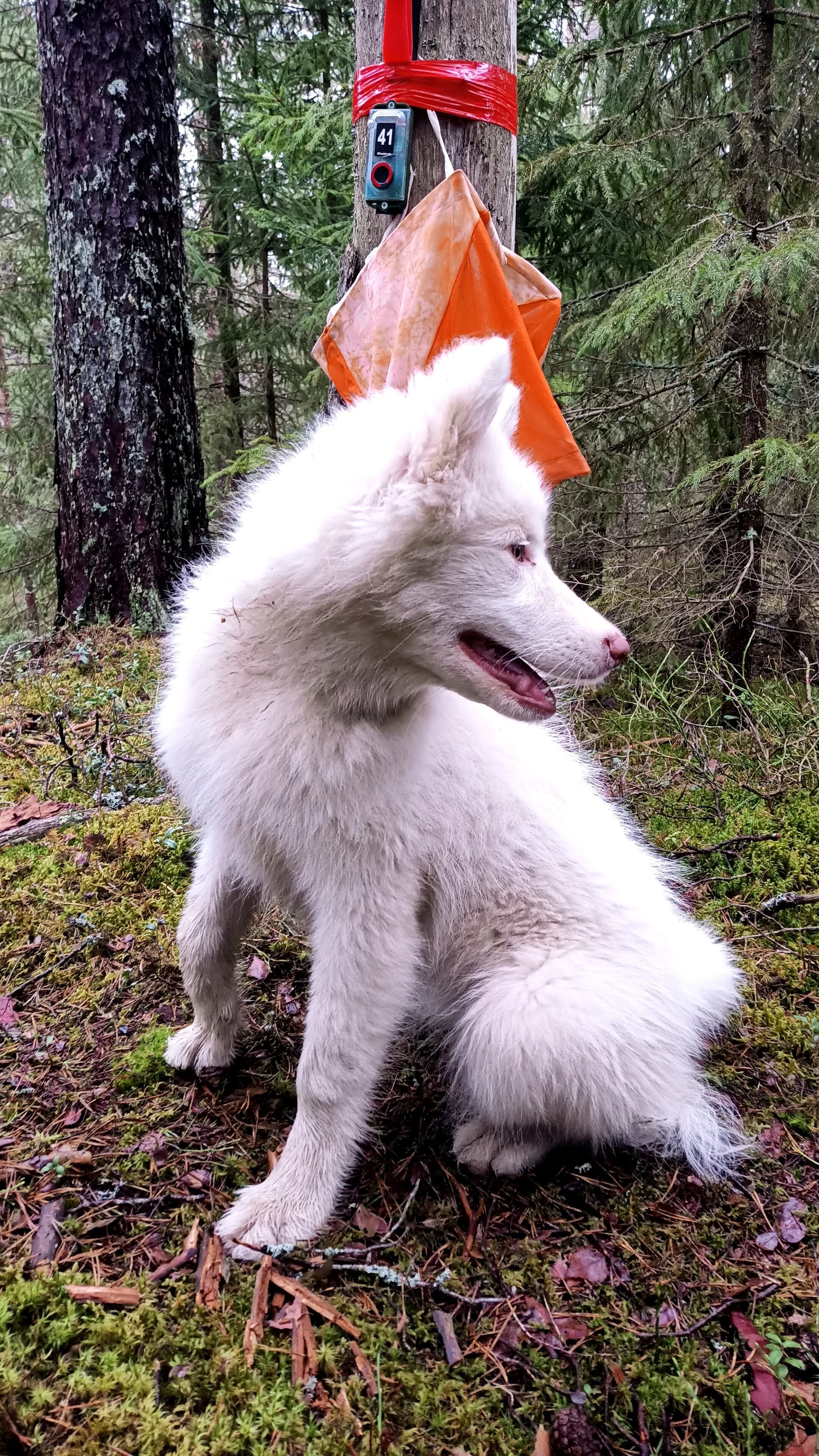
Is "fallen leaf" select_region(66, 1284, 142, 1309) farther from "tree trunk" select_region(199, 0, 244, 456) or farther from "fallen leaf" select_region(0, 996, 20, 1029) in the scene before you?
"tree trunk" select_region(199, 0, 244, 456)

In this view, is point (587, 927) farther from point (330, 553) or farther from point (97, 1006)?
point (97, 1006)

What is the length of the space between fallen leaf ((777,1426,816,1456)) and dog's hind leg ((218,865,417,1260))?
1004 millimetres

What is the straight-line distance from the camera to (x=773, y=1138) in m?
2.24

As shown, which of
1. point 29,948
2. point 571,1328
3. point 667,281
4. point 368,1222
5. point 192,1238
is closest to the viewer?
point 571,1328

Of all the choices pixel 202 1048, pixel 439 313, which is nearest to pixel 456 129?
pixel 439 313

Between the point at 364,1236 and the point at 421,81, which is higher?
the point at 421,81

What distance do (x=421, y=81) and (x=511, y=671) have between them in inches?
74.1

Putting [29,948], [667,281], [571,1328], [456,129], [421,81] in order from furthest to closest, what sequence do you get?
[667,281], [29,948], [456,129], [421,81], [571,1328]

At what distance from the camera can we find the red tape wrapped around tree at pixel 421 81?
2.38 metres

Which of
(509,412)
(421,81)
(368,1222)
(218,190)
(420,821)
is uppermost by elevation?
(218,190)

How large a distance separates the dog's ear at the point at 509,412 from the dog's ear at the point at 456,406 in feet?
0.77

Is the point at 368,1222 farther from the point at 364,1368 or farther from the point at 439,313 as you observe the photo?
the point at 439,313

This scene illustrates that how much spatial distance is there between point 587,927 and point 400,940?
0.53 metres

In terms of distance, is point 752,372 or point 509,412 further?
point 752,372
